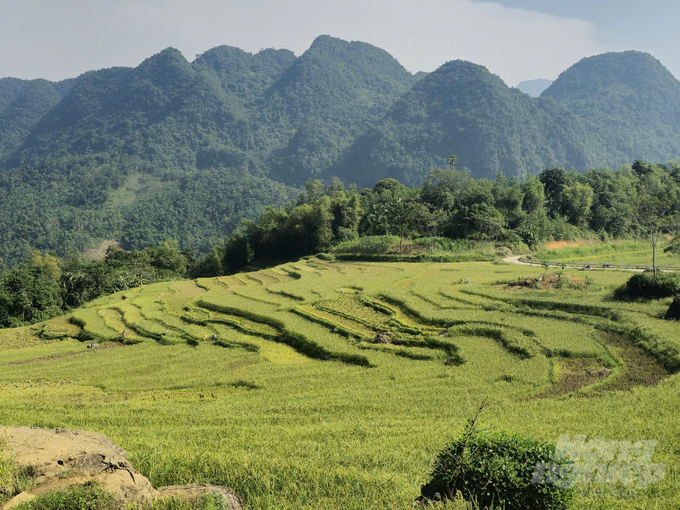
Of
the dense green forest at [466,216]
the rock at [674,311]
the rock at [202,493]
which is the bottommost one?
the rock at [674,311]

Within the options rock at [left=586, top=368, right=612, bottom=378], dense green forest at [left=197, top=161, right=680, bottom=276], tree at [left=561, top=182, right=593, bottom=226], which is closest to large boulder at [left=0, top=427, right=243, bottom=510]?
rock at [left=586, top=368, right=612, bottom=378]

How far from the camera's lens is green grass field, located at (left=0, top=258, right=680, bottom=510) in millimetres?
8992

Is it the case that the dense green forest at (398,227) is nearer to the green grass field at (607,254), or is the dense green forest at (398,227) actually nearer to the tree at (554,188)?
the tree at (554,188)

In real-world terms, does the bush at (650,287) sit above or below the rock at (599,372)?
above

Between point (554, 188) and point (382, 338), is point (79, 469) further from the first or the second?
point (554, 188)

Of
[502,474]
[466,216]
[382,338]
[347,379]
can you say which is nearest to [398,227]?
[466,216]

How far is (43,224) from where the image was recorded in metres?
140

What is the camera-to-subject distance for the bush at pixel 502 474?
22.0 ft

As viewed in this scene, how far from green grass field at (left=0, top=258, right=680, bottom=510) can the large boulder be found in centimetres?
108

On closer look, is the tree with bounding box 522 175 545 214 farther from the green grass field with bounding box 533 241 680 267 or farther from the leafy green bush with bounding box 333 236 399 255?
the leafy green bush with bounding box 333 236 399 255

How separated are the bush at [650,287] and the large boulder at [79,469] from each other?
94.4 feet

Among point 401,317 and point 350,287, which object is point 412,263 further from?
point 401,317

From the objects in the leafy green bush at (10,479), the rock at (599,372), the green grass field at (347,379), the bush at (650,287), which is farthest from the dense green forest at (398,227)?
the leafy green bush at (10,479)

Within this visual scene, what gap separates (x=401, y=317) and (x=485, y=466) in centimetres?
2341
